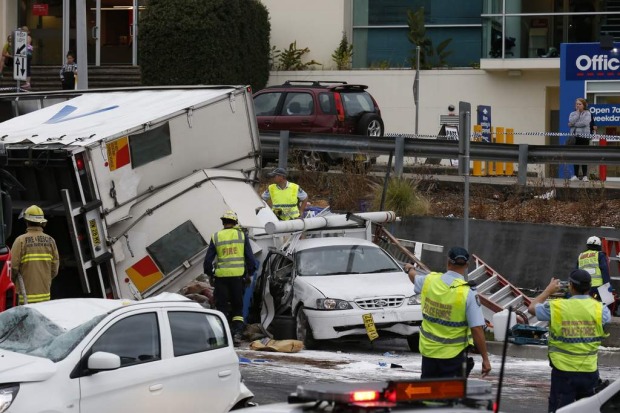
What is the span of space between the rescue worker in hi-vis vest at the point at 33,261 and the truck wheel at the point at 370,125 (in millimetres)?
13580

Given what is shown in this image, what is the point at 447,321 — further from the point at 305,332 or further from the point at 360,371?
the point at 305,332

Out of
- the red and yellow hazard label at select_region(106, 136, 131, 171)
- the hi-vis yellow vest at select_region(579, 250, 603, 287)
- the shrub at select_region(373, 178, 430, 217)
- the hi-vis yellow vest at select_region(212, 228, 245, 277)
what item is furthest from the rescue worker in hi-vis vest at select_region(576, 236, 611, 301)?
the red and yellow hazard label at select_region(106, 136, 131, 171)

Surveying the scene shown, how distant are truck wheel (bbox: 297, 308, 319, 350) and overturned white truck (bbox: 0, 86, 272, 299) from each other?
1.76 m

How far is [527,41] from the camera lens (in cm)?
3269

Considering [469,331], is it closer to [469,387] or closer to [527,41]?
[469,387]

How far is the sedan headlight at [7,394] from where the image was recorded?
8453mm

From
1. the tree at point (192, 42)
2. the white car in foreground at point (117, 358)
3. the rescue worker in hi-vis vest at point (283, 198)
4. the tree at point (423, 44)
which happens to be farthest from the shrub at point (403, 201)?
the tree at point (423, 44)

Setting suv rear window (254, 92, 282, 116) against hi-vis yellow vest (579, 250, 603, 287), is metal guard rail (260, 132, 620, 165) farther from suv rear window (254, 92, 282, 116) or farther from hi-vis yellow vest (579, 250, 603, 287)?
hi-vis yellow vest (579, 250, 603, 287)

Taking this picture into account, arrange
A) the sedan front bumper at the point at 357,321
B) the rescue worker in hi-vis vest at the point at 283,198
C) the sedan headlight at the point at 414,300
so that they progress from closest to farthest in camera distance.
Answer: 1. the sedan front bumper at the point at 357,321
2. the sedan headlight at the point at 414,300
3. the rescue worker in hi-vis vest at the point at 283,198

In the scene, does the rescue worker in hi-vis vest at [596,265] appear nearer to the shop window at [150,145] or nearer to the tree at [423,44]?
the shop window at [150,145]

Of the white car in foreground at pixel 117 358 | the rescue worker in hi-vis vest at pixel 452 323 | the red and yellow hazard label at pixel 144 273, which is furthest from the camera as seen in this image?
the red and yellow hazard label at pixel 144 273

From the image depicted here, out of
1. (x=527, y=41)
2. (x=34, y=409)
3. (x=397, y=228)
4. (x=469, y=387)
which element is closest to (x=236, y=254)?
(x=397, y=228)

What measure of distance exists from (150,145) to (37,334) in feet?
25.3

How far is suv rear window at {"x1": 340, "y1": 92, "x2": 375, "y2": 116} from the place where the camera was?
27.4 meters
